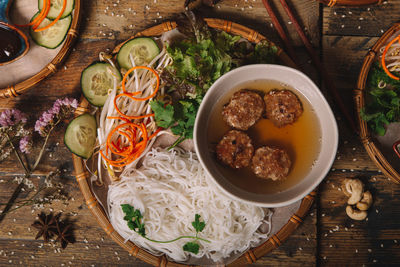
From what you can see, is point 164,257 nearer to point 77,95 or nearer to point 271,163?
point 271,163

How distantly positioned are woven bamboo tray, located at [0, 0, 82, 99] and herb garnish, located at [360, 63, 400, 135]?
9.23 ft

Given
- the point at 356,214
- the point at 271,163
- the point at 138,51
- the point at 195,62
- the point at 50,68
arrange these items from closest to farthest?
1. the point at 271,163
2. the point at 195,62
3. the point at 138,51
4. the point at 50,68
5. the point at 356,214

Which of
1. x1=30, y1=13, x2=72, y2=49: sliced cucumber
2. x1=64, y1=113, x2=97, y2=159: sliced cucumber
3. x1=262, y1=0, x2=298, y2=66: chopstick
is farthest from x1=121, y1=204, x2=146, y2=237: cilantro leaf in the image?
x1=262, y1=0, x2=298, y2=66: chopstick

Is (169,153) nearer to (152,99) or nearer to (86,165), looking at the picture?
(152,99)

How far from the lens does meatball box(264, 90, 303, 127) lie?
2375 mm

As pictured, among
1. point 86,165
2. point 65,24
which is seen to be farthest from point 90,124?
point 65,24

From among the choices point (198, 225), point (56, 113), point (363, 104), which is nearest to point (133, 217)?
point (198, 225)

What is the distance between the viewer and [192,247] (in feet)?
8.11

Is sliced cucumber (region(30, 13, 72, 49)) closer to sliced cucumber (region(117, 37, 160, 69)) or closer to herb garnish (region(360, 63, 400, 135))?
sliced cucumber (region(117, 37, 160, 69))

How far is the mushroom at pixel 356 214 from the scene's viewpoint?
2777 millimetres

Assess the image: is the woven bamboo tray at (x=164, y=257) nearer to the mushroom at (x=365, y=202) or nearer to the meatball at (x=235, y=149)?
the mushroom at (x=365, y=202)

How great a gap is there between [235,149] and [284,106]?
0.55 metres

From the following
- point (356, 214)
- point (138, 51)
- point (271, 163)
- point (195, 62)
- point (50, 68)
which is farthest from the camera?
point (356, 214)

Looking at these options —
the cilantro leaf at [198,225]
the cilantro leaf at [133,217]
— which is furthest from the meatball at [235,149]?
the cilantro leaf at [133,217]
